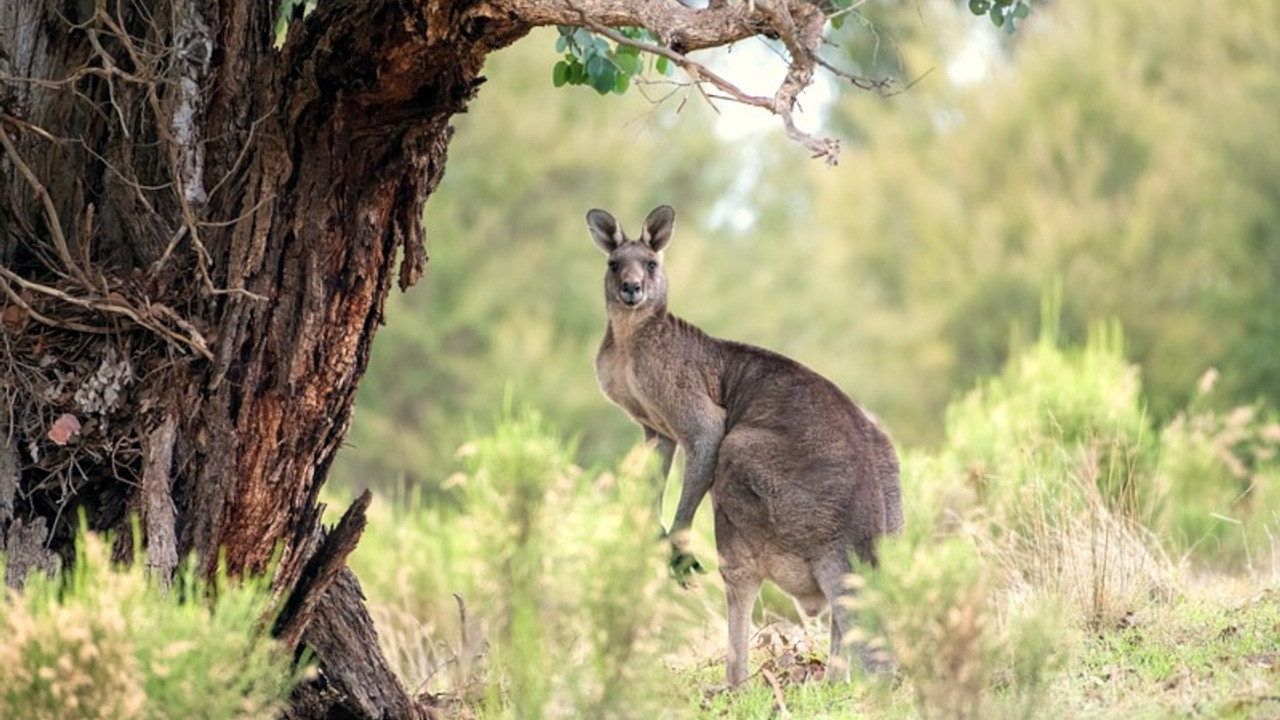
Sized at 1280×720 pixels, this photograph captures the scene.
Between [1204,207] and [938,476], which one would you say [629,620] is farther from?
[1204,207]

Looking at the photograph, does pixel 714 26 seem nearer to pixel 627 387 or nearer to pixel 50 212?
pixel 50 212

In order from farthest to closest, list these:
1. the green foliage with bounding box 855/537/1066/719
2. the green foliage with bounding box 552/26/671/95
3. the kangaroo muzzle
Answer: the kangaroo muzzle, the green foliage with bounding box 552/26/671/95, the green foliage with bounding box 855/537/1066/719

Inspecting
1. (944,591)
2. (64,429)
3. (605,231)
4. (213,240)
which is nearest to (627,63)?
(605,231)

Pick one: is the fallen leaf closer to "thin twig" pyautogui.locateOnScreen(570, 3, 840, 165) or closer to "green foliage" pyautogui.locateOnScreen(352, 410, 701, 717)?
"green foliage" pyautogui.locateOnScreen(352, 410, 701, 717)

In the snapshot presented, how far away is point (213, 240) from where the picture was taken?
671 cm

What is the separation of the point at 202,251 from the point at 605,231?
2.95 meters

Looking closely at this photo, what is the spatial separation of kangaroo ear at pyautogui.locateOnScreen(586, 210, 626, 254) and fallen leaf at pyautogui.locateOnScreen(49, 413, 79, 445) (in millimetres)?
3155

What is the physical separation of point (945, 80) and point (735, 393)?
21210mm

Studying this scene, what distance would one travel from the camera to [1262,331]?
2428cm

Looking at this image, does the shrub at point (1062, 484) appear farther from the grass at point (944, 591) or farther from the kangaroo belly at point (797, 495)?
the kangaroo belly at point (797, 495)

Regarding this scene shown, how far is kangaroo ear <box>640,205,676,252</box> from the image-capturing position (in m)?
8.98

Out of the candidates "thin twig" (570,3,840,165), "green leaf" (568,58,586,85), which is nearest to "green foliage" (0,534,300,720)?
"thin twig" (570,3,840,165)

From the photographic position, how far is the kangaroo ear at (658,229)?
29.5 feet

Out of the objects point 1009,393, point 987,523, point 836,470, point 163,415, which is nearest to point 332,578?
point 163,415
